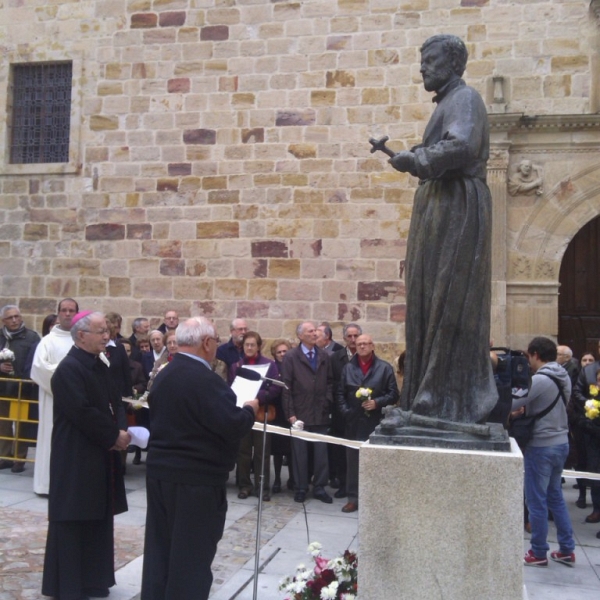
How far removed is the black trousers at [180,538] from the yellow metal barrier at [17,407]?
456 cm

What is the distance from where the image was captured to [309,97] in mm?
10211

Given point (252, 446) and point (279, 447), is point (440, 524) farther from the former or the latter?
point (279, 447)

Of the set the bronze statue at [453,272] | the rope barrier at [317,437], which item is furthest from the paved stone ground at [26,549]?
the bronze statue at [453,272]

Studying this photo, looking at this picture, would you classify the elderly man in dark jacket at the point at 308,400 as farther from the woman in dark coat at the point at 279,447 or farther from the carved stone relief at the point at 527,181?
the carved stone relief at the point at 527,181

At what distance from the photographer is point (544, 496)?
17.1 feet

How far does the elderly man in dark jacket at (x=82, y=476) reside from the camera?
4188 mm

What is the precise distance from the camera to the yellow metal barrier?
777cm

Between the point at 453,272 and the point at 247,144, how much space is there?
738cm

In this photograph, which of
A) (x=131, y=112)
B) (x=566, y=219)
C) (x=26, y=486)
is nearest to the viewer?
(x=26, y=486)

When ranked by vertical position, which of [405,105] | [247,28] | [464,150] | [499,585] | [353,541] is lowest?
[353,541]

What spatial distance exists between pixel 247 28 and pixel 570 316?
6.04 m

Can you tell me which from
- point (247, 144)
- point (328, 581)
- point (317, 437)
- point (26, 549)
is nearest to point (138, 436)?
point (26, 549)

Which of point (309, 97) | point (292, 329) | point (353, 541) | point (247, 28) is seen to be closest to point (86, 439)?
point (353, 541)

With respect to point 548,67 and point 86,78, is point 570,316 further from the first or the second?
point 86,78
